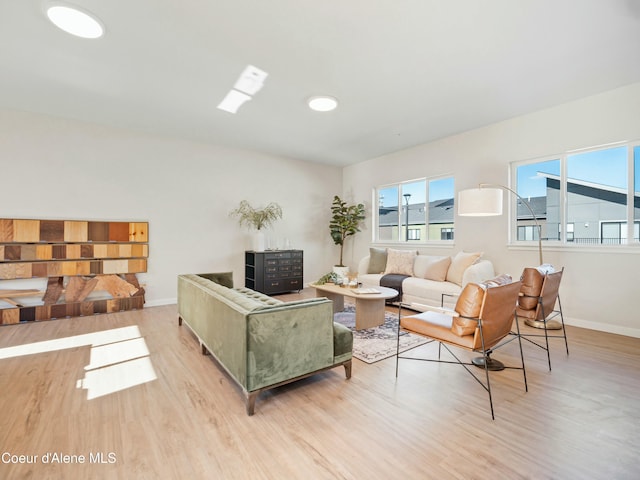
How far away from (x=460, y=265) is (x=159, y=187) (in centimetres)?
506

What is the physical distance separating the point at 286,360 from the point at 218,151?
4.71 meters

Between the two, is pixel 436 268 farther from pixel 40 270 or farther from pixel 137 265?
pixel 40 270

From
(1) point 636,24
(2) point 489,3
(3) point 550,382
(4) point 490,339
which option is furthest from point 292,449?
(1) point 636,24

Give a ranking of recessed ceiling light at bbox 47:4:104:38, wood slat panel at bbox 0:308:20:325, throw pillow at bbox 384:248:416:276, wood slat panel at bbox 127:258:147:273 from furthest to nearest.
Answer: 1. throw pillow at bbox 384:248:416:276
2. wood slat panel at bbox 127:258:147:273
3. wood slat panel at bbox 0:308:20:325
4. recessed ceiling light at bbox 47:4:104:38

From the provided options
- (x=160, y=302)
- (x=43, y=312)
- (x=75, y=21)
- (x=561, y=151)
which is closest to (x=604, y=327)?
(x=561, y=151)

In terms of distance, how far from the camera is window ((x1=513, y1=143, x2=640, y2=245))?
11.9ft

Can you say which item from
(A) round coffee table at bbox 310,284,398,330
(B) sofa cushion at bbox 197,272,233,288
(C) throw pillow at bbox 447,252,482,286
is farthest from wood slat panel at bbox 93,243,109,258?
(C) throw pillow at bbox 447,252,482,286

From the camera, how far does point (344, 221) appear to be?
6.76 metres

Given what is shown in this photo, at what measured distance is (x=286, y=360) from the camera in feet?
7.04

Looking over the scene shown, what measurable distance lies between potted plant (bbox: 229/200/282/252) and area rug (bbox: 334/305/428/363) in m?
2.44

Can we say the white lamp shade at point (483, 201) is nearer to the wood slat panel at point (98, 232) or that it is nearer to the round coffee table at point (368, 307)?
the round coffee table at point (368, 307)

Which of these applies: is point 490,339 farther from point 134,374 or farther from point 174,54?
point 174,54

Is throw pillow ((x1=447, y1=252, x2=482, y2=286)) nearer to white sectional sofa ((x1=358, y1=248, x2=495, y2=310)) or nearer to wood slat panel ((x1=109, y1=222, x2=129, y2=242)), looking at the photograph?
white sectional sofa ((x1=358, y1=248, x2=495, y2=310))

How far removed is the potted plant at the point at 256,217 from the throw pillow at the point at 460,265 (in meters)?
3.37
